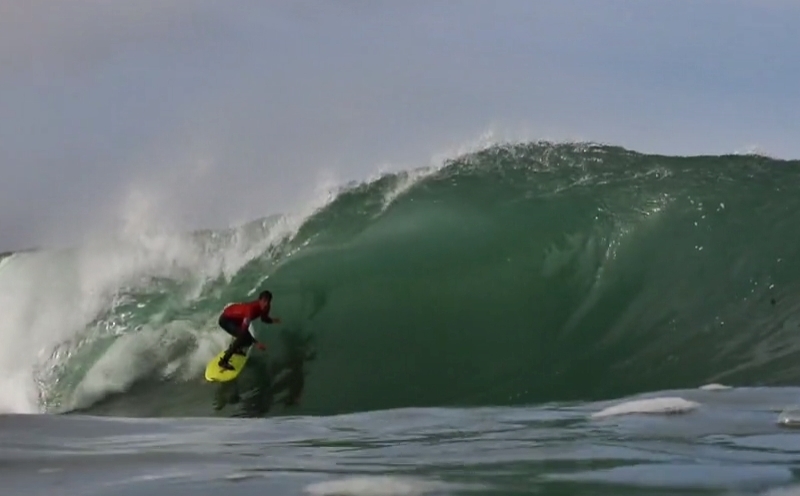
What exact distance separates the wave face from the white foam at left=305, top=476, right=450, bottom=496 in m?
5.28

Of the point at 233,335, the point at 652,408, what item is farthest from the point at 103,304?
the point at 652,408

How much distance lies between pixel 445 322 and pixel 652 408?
5.21 meters

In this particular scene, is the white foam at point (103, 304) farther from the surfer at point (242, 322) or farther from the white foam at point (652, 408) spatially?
the white foam at point (652, 408)

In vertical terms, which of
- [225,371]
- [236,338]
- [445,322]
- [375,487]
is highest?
[445,322]

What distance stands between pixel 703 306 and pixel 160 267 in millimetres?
6294

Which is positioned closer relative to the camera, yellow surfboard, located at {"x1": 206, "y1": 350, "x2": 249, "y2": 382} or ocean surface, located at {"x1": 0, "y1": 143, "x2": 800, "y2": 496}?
ocean surface, located at {"x1": 0, "y1": 143, "x2": 800, "y2": 496}

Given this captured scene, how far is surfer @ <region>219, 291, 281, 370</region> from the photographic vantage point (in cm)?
923

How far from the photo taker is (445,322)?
9.80m

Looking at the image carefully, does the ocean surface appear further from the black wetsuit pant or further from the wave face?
the black wetsuit pant

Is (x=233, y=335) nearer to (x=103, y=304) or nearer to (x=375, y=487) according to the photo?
(x=103, y=304)

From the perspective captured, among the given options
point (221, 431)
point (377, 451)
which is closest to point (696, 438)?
point (377, 451)

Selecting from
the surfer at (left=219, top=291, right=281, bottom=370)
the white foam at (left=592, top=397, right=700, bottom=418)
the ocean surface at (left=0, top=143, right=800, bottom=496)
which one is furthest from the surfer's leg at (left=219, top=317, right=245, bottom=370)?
the white foam at (left=592, top=397, right=700, bottom=418)

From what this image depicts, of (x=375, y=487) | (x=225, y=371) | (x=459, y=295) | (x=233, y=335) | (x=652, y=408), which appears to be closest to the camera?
(x=375, y=487)

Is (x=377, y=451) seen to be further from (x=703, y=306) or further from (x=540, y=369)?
(x=703, y=306)
